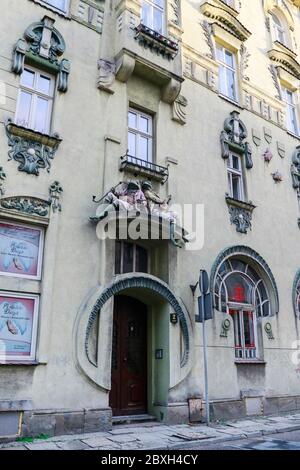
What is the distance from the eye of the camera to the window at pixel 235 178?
12.8 m

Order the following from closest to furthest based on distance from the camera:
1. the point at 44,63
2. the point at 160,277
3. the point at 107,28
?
1. the point at 44,63
2. the point at 160,277
3. the point at 107,28

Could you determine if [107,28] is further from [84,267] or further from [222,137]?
[84,267]

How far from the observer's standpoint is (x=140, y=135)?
10.8 meters

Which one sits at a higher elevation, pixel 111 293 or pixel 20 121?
pixel 20 121

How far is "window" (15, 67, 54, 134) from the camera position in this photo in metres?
8.86

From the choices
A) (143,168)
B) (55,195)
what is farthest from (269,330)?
(55,195)

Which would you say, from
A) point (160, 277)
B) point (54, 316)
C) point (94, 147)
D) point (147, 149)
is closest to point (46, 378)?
point (54, 316)

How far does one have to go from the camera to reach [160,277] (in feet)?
32.8

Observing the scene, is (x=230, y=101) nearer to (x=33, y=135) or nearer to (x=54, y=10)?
(x=54, y=10)

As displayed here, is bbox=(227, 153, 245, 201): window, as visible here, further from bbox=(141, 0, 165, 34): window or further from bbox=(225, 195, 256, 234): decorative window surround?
bbox=(141, 0, 165, 34): window

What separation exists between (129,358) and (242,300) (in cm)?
397

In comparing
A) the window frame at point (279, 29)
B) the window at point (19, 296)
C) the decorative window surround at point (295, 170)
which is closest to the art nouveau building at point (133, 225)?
the window at point (19, 296)

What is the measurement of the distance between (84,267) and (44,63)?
180 inches

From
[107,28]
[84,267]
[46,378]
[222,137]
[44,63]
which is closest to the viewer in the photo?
[46,378]
